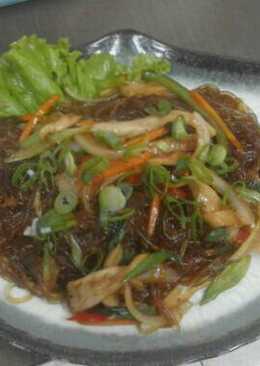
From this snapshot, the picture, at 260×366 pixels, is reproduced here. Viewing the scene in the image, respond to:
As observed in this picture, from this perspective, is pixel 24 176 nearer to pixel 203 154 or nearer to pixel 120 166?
pixel 120 166

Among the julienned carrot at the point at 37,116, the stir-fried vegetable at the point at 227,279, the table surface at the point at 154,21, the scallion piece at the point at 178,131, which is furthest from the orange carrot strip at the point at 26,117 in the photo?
the table surface at the point at 154,21

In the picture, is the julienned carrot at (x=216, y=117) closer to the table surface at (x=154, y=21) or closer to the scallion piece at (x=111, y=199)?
the scallion piece at (x=111, y=199)

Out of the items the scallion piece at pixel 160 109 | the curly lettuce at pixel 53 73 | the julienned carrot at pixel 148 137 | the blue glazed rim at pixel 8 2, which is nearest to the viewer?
the julienned carrot at pixel 148 137

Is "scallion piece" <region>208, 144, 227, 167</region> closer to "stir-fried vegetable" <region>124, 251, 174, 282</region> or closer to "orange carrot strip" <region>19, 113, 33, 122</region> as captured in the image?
"stir-fried vegetable" <region>124, 251, 174, 282</region>

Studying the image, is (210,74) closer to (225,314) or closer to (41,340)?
(225,314)

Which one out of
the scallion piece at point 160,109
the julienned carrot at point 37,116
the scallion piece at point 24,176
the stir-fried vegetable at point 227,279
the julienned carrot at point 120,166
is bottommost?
the stir-fried vegetable at point 227,279

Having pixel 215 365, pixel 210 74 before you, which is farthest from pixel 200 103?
pixel 215 365

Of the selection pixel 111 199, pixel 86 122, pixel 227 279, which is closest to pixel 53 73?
pixel 86 122

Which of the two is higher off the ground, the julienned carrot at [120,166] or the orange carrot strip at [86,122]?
the orange carrot strip at [86,122]
